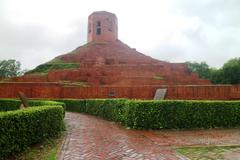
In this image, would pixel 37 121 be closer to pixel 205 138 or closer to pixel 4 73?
pixel 205 138

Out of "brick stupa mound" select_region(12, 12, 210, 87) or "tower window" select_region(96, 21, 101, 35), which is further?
"tower window" select_region(96, 21, 101, 35)

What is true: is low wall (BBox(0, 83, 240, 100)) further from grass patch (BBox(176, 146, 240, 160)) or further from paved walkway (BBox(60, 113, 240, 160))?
grass patch (BBox(176, 146, 240, 160))

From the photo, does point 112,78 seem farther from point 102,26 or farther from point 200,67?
point 200,67

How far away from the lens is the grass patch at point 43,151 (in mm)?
6070

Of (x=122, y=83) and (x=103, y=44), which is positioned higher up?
(x=103, y=44)

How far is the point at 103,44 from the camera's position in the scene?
148 ft

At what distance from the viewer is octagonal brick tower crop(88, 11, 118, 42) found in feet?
152

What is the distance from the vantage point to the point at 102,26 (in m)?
46.3

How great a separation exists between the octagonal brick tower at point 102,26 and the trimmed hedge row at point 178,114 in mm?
36147

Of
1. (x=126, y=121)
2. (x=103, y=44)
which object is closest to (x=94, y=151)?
(x=126, y=121)

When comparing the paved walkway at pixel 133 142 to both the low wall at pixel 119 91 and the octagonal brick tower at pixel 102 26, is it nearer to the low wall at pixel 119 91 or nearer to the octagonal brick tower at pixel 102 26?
the low wall at pixel 119 91

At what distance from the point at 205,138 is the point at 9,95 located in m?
19.9

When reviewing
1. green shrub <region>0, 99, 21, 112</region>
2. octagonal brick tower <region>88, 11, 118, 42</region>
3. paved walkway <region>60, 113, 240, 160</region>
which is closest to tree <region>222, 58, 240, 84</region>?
octagonal brick tower <region>88, 11, 118, 42</region>

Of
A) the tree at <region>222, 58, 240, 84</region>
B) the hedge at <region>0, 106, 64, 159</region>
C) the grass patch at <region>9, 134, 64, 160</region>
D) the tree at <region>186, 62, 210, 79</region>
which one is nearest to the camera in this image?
the hedge at <region>0, 106, 64, 159</region>
